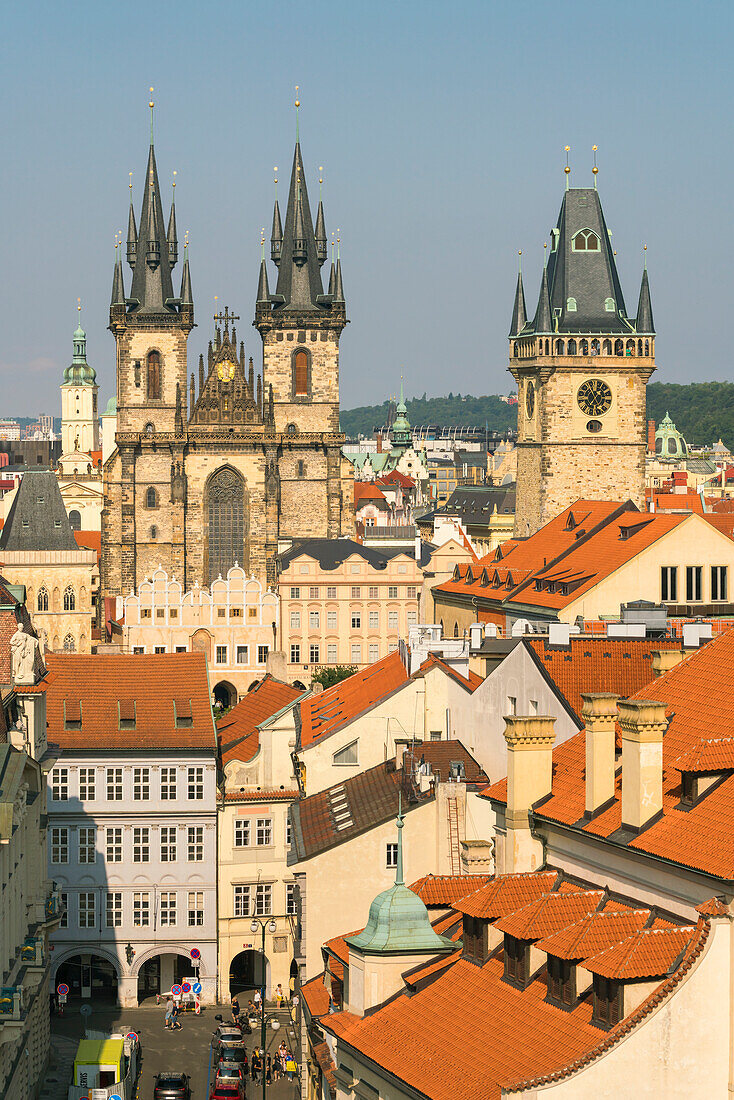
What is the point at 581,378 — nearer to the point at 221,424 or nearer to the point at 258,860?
the point at 221,424

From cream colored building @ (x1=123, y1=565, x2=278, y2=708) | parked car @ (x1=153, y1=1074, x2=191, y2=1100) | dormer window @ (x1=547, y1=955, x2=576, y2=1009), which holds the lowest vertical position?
parked car @ (x1=153, y1=1074, x2=191, y2=1100)

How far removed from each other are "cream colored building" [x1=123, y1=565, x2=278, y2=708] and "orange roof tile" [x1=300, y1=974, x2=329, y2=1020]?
92387mm


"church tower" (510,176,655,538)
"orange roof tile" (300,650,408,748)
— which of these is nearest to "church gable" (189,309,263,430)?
"church tower" (510,176,655,538)

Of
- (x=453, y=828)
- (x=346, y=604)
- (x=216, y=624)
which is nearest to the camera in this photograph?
(x=453, y=828)

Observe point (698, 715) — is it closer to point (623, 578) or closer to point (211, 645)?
point (623, 578)

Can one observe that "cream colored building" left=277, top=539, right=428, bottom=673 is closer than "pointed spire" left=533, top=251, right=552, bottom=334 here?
No

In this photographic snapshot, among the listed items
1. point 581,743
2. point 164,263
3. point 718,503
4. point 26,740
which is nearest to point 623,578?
point 26,740

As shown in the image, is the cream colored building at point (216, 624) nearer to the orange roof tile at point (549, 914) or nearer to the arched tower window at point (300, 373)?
the arched tower window at point (300, 373)

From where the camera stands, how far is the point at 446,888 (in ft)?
101

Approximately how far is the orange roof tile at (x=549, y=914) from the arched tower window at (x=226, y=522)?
11874 centimetres

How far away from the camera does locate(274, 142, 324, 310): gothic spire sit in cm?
14912

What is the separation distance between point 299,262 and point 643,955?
130 m

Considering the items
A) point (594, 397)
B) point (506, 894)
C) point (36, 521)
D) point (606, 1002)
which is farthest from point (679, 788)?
point (36, 521)

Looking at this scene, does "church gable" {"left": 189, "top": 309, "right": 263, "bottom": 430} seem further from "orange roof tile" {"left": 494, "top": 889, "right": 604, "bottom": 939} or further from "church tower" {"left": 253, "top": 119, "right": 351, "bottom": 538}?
"orange roof tile" {"left": 494, "top": 889, "right": 604, "bottom": 939}
